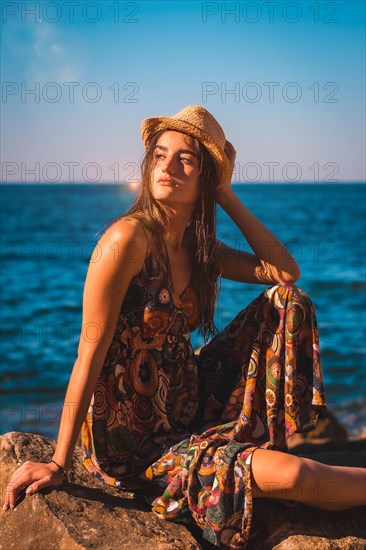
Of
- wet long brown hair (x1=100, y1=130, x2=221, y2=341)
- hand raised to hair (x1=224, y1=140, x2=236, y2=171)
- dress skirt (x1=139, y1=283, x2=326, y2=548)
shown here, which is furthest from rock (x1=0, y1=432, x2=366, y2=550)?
hand raised to hair (x1=224, y1=140, x2=236, y2=171)

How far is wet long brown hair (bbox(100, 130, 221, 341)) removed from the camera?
3.19m

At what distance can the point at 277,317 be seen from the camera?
3.22 meters

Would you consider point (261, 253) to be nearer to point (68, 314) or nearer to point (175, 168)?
point (175, 168)

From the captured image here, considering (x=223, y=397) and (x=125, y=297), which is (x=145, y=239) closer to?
(x=125, y=297)

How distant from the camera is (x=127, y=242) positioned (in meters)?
2.96

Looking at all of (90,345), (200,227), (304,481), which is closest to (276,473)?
(304,481)

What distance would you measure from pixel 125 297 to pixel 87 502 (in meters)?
0.82

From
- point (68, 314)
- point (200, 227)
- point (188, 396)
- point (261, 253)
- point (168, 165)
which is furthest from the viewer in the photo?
point (68, 314)

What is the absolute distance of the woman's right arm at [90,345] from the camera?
2.86 meters

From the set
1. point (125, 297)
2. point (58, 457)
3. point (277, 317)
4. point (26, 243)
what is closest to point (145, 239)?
point (125, 297)

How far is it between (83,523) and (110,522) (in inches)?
4.5

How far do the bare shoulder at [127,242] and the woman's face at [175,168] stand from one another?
0.77 ft

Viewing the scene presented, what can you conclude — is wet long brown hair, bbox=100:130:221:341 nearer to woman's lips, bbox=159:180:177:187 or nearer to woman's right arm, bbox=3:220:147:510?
woman's lips, bbox=159:180:177:187

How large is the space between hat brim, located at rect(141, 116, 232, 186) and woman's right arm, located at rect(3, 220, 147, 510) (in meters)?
0.58
